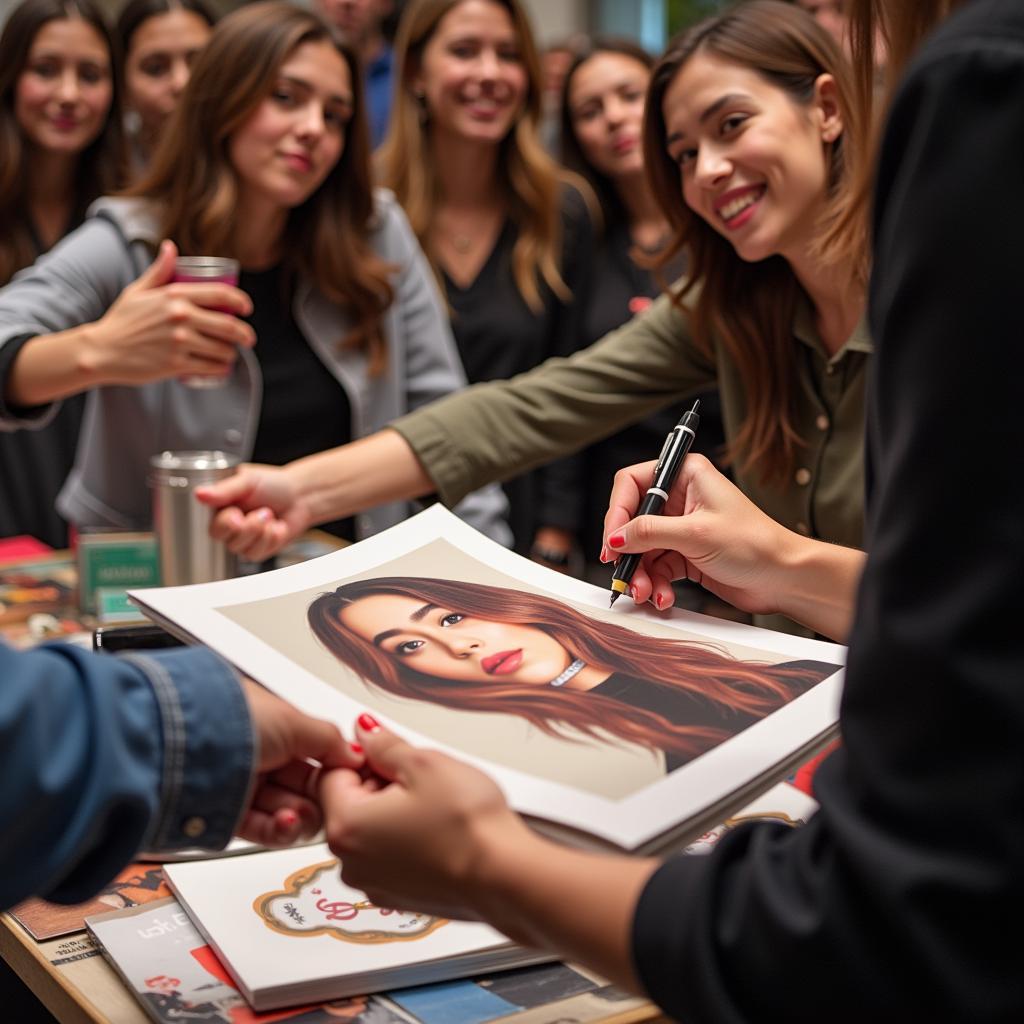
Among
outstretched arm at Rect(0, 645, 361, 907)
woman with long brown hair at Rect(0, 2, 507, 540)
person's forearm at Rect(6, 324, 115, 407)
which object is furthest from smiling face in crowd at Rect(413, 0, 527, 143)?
outstretched arm at Rect(0, 645, 361, 907)

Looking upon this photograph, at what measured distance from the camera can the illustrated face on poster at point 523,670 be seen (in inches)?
29.9

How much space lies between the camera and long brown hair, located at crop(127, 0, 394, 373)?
2139 mm

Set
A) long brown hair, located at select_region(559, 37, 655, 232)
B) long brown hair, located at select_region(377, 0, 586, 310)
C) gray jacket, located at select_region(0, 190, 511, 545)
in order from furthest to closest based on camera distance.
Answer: long brown hair, located at select_region(559, 37, 655, 232) → long brown hair, located at select_region(377, 0, 586, 310) → gray jacket, located at select_region(0, 190, 511, 545)

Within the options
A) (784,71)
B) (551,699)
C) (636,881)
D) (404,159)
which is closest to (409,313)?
(404,159)

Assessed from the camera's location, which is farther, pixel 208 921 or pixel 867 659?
pixel 208 921

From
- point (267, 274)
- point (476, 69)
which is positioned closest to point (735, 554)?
point (267, 274)

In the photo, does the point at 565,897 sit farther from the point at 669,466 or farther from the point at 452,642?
the point at 669,466

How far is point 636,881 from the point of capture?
23.6 inches

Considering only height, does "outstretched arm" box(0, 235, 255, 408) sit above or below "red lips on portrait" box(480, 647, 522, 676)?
above

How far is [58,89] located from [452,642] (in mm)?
2370

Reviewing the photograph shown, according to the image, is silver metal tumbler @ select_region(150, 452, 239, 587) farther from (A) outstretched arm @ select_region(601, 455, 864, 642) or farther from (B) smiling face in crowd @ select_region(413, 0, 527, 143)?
(B) smiling face in crowd @ select_region(413, 0, 527, 143)

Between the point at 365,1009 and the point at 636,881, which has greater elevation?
the point at 636,881

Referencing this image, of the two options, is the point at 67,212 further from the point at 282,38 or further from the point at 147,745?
the point at 147,745

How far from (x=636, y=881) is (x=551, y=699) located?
0.24 meters
